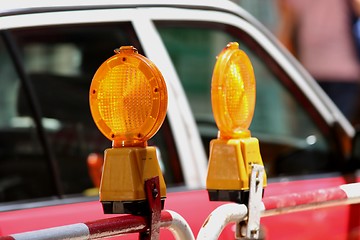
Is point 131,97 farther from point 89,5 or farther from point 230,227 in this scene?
point 89,5

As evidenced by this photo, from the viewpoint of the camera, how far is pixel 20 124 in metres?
4.78

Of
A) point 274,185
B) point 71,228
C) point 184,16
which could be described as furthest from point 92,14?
point 71,228

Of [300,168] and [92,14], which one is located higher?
[92,14]

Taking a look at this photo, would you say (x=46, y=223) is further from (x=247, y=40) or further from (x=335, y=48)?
(x=335, y=48)

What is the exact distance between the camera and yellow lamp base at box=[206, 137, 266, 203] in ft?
8.01

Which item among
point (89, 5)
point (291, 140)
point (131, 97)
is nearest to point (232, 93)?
point (131, 97)

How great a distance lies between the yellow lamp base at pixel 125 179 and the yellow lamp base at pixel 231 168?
0.30 m

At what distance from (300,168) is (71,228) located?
2285 mm

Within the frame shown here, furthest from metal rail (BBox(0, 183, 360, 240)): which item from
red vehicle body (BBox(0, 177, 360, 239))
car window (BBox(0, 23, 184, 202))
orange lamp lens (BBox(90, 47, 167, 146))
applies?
car window (BBox(0, 23, 184, 202))

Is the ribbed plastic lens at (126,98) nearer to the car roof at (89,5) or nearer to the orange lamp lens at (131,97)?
the orange lamp lens at (131,97)

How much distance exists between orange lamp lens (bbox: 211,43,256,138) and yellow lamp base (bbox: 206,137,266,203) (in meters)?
0.04

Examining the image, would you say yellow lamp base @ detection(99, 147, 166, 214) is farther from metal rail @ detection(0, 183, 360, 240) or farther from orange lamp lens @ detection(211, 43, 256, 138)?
orange lamp lens @ detection(211, 43, 256, 138)

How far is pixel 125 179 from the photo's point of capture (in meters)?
2.17

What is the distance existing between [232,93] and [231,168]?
0.18 meters
